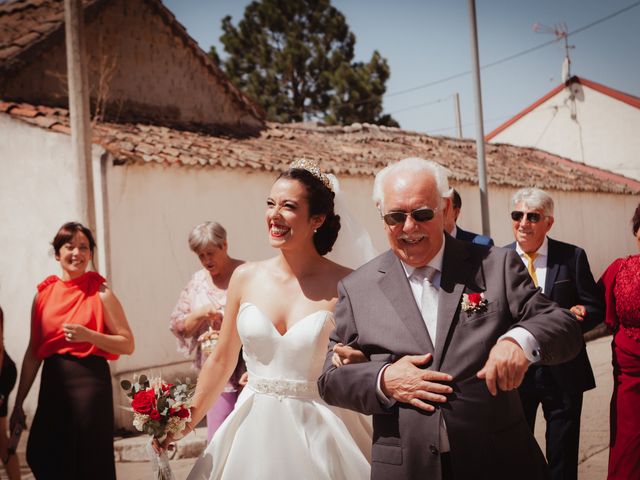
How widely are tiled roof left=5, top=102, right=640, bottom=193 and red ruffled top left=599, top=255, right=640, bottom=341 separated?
6.40 m

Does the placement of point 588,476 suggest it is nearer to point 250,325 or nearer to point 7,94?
point 250,325

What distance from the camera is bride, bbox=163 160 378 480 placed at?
355 centimetres

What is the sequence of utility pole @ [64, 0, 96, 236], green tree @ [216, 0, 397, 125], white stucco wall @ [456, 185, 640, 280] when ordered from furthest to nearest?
green tree @ [216, 0, 397, 125] < white stucco wall @ [456, 185, 640, 280] < utility pole @ [64, 0, 96, 236]

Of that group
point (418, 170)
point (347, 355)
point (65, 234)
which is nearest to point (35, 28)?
point (65, 234)

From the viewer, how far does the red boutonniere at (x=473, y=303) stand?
8.36 ft

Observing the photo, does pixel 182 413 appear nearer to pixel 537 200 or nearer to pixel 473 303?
pixel 473 303

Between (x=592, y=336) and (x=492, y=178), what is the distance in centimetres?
441

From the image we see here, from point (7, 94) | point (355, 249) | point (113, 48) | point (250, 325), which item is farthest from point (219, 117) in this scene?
point (250, 325)

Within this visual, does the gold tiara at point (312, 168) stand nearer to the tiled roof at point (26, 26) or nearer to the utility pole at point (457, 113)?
the tiled roof at point (26, 26)

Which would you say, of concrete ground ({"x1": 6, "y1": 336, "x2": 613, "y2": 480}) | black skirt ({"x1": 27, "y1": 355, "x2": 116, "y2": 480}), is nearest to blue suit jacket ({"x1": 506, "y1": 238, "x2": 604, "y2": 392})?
concrete ground ({"x1": 6, "y1": 336, "x2": 613, "y2": 480})

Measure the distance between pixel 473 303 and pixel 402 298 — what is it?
0.27 m

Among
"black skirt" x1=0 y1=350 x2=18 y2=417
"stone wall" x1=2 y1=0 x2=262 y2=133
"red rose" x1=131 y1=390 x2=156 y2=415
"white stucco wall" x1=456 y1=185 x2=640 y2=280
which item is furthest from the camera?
"white stucco wall" x1=456 y1=185 x2=640 y2=280

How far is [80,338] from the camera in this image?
517cm

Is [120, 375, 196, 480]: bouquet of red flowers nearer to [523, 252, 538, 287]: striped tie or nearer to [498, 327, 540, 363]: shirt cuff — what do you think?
[498, 327, 540, 363]: shirt cuff
